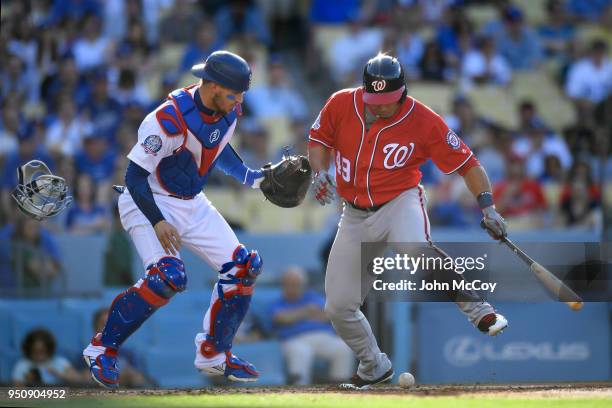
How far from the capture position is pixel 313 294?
1167 centimetres

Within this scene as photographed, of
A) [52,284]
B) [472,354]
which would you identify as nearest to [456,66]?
[472,354]

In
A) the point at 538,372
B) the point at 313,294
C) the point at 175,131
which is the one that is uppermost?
the point at 175,131

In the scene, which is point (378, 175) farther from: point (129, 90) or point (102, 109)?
point (129, 90)

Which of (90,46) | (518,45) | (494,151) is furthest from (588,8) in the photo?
(90,46)

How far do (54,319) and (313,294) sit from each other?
2.40m

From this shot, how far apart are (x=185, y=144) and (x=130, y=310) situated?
1150 millimetres

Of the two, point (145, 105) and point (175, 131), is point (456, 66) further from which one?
point (175, 131)

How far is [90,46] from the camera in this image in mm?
14555

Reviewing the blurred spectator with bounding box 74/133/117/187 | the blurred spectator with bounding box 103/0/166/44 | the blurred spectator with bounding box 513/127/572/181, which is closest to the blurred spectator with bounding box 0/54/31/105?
the blurred spectator with bounding box 74/133/117/187

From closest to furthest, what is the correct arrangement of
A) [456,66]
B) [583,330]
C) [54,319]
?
[54,319] → [583,330] → [456,66]

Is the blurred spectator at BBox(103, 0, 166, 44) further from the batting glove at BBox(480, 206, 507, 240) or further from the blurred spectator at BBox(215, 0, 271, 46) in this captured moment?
the batting glove at BBox(480, 206, 507, 240)

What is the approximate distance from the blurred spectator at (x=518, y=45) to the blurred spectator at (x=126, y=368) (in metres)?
7.24

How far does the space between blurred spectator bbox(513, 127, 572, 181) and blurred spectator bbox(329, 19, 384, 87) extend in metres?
2.14

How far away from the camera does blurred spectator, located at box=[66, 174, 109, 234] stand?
1237cm
